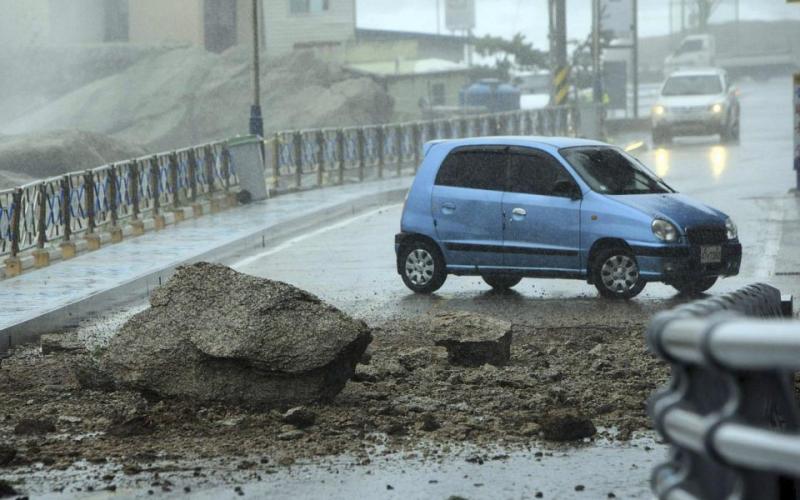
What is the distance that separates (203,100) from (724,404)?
185 ft

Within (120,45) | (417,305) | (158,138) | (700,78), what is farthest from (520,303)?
(120,45)

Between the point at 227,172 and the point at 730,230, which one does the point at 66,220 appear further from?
the point at 730,230

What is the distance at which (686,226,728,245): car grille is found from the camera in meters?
14.7

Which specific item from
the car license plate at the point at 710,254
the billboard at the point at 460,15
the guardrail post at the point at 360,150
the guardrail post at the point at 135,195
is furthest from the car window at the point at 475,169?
the billboard at the point at 460,15

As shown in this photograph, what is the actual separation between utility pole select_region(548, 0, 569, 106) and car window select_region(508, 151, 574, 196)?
2915cm

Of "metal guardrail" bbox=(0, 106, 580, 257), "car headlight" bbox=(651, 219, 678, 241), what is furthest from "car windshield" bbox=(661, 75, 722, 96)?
"car headlight" bbox=(651, 219, 678, 241)

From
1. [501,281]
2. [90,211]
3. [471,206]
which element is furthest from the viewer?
[90,211]

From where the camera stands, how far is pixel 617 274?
14852 mm

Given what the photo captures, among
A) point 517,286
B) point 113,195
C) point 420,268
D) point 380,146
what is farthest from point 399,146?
point 420,268

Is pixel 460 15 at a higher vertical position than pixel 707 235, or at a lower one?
higher

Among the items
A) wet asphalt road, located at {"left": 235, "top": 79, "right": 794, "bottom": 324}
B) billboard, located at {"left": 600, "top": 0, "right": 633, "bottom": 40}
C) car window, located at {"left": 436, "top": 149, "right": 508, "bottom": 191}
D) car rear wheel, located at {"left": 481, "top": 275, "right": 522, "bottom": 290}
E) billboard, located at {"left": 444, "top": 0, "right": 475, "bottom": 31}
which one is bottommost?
wet asphalt road, located at {"left": 235, "top": 79, "right": 794, "bottom": 324}

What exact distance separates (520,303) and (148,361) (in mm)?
6106

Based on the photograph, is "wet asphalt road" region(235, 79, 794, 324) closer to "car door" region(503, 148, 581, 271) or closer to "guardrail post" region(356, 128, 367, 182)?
"car door" region(503, 148, 581, 271)

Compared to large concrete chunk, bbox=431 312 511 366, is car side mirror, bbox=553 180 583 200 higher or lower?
higher
